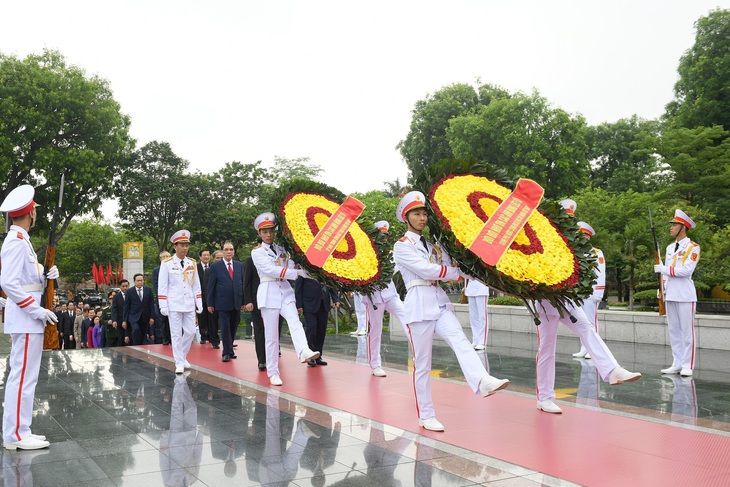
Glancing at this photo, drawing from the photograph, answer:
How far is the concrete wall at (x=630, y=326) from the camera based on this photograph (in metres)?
12.7

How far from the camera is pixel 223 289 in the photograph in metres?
12.2

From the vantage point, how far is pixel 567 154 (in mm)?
39188

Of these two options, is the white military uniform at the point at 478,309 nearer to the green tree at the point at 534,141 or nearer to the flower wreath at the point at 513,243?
the flower wreath at the point at 513,243

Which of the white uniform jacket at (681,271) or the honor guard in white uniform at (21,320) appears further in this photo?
the white uniform jacket at (681,271)

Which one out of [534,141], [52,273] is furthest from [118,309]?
[534,141]

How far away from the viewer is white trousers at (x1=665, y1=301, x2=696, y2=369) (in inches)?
378

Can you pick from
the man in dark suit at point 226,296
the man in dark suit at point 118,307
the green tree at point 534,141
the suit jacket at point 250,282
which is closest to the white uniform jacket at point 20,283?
the suit jacket at point 250,282

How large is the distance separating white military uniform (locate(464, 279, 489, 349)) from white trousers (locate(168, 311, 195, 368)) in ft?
16.5

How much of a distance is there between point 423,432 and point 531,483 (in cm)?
165

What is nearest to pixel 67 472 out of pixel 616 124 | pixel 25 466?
pixel 25 466

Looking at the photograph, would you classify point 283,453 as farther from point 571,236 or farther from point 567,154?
point 567,154

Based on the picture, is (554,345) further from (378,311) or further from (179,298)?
(179,298)

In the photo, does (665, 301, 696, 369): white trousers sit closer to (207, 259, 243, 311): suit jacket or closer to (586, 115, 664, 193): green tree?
(207, 259, 243, 311): suit jacket

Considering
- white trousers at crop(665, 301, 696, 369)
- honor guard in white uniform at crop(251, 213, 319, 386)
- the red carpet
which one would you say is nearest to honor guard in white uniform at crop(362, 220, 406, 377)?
the red carpet
